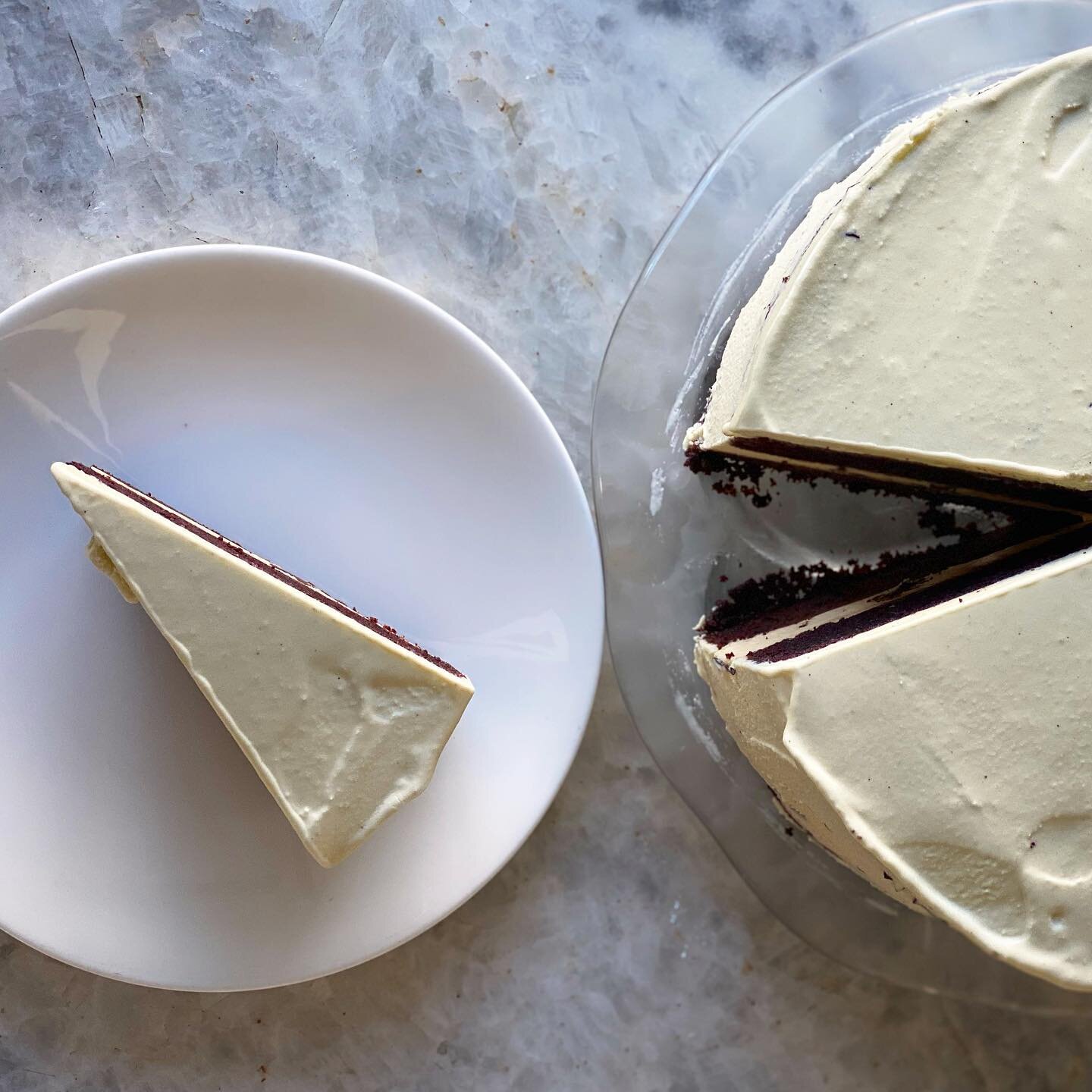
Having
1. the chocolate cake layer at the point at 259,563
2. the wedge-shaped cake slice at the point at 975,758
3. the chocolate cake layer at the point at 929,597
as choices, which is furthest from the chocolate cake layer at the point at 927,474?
the chocolate cake layer at the point at 259,563

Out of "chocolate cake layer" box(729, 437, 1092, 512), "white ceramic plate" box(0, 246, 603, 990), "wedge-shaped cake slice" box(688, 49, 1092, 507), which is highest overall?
"wedge-shaped cake slice" box(688, 49, 1092, 507)

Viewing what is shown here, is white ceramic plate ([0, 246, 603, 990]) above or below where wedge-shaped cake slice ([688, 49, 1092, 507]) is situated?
below

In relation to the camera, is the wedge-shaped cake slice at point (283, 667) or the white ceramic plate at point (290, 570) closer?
the wedge-shaped cake slice at point (283, 667)

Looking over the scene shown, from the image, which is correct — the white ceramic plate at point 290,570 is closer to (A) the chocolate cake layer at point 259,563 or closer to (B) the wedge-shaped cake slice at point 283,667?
(A) the chocolate cake layer at point 259,563

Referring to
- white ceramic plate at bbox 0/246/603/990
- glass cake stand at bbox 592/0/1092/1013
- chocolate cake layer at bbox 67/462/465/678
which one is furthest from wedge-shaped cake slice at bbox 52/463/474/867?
glass cake stand at bbox 592/0/1092/1013

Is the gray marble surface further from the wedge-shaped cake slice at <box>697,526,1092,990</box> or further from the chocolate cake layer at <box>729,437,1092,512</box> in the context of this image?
the wedge-shaped cake slice at <box>697,526,1092,990</box>
